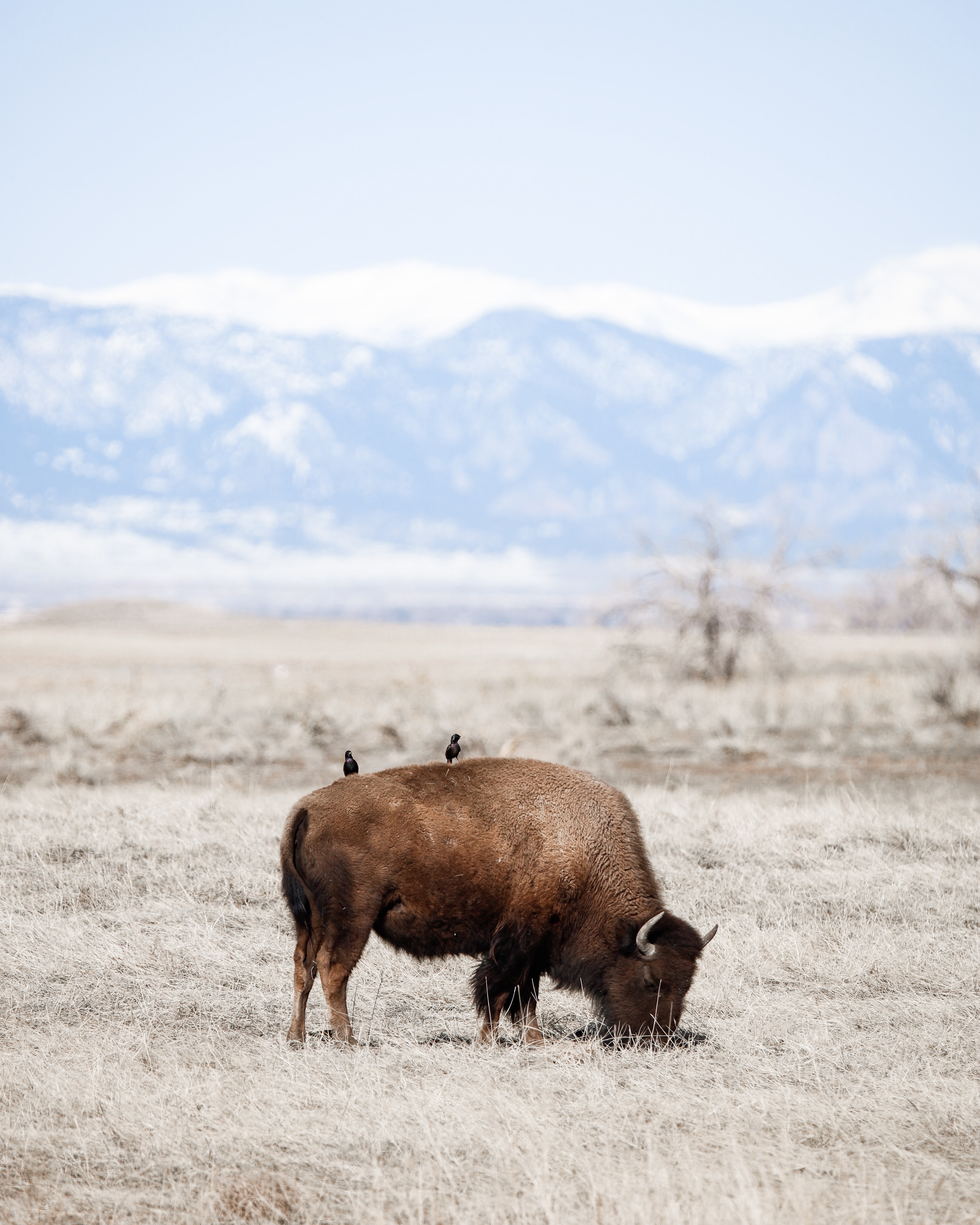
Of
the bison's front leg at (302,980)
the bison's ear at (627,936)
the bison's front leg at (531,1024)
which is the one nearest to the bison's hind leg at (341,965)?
the bison's front leg at (302,980)

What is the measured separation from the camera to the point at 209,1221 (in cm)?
450

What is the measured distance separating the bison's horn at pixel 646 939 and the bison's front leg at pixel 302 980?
5.49 ft

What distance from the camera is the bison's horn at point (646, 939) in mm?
6379

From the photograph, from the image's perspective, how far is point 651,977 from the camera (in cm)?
650

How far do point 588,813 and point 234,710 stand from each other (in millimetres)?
19139

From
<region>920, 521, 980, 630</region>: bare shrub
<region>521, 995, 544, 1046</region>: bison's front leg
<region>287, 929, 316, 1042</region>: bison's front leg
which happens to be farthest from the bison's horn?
<region>920, 521, 980, 630</region>: bare shrub

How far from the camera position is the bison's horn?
6.38 m

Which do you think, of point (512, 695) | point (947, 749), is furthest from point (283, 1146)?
point (512, 695)

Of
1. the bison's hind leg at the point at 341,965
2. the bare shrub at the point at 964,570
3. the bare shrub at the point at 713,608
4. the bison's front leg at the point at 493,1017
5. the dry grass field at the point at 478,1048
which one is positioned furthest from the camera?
the bare shrub at the point at 713,608

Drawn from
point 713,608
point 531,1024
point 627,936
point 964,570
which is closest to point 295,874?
point 531,1024

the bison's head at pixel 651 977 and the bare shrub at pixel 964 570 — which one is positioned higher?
the bare shrub at pixel 964 570

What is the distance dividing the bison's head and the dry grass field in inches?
9.2

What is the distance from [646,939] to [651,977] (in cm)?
19

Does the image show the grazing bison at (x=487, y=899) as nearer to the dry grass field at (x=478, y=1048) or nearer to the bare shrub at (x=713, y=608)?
the dry grass field at (x=478, y=1048)
